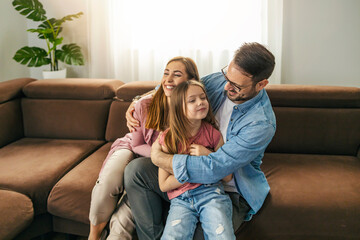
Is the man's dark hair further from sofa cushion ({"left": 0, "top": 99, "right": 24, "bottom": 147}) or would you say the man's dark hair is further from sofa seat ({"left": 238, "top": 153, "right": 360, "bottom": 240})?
sofa cushion ({"left": 0, "top": 99, "right": 24, "bottom": 147})

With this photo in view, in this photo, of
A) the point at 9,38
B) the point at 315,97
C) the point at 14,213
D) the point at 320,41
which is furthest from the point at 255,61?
the point at 9,38

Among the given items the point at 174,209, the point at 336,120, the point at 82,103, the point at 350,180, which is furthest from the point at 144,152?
the point at 336,120

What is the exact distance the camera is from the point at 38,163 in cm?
198

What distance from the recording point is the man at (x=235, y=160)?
1402 millimetres

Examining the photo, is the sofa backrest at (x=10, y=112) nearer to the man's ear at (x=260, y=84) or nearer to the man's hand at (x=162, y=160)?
the man's hand at (x=162, y=160)

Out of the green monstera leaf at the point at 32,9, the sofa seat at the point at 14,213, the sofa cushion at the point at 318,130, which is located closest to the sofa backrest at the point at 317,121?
the sofa cushion at the point at 318,130

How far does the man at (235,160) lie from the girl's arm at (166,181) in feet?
0.10

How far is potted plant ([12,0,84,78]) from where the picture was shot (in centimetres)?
301

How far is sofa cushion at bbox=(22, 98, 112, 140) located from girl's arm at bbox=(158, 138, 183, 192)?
3.35ft

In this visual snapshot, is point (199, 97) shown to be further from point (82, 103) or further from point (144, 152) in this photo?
point (82, 103)

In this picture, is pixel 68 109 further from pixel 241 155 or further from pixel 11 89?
pixel 241 155

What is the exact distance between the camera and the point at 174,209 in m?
1.43

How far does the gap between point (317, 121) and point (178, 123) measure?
105cm

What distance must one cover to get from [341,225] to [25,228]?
5.16ft
